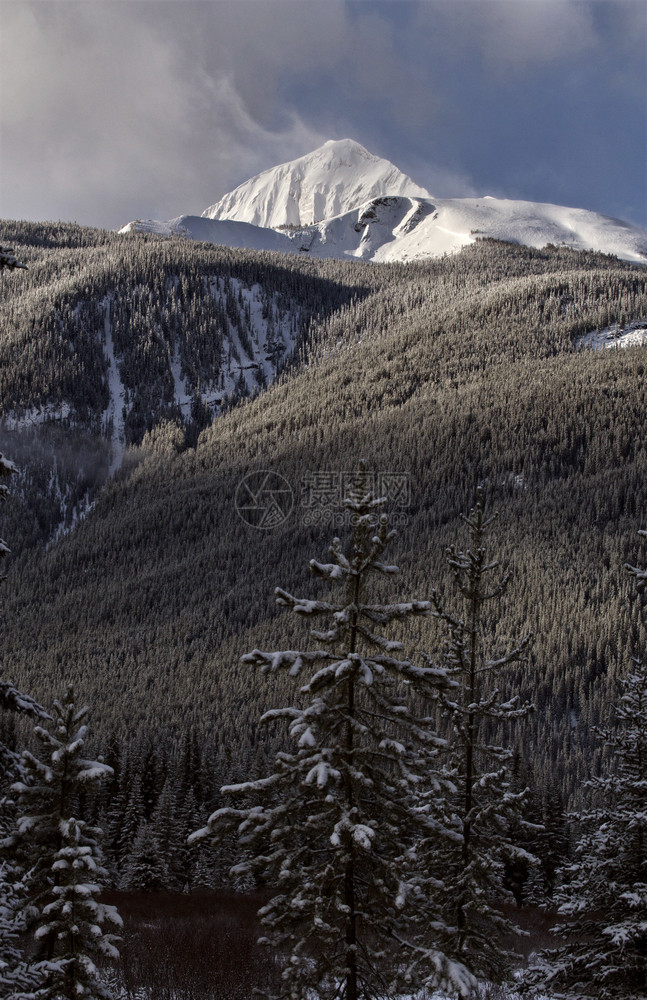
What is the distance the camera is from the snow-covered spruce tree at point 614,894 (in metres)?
13.9

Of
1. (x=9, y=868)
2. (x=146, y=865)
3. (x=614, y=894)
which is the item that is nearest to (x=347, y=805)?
(x=9, y=868)

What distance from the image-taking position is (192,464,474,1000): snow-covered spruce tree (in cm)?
960

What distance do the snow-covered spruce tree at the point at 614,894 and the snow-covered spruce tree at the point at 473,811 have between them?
1.60 meters

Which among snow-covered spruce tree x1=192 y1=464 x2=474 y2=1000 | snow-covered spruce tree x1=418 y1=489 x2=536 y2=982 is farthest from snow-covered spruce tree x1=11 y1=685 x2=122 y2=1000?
snow-covered spruce tree x1=418 y1=489 x2=536 y2=982

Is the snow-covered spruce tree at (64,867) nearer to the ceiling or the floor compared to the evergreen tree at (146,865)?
nearer to the ceiling

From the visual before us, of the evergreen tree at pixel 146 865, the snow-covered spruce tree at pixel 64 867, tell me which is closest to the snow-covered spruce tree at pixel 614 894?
the snow-covered spruce tree at pixel 64 867

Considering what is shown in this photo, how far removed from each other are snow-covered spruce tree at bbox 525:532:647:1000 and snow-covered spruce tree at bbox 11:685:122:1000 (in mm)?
9797

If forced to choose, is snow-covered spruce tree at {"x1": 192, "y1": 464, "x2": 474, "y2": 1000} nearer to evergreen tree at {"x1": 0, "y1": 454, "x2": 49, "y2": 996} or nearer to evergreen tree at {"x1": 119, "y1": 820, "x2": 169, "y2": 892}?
evergreen tree at {"x1": 0, "y1": 454, "x2": 49, "y2": 996}

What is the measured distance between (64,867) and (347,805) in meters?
6.27

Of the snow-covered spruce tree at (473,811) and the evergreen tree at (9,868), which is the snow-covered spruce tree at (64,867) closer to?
the evergreen tree at (9,868)

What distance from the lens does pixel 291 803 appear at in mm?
10094

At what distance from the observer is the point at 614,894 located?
47.7 ft

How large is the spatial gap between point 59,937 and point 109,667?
148 m

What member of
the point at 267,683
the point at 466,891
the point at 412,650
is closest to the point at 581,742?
the point at 412,650
